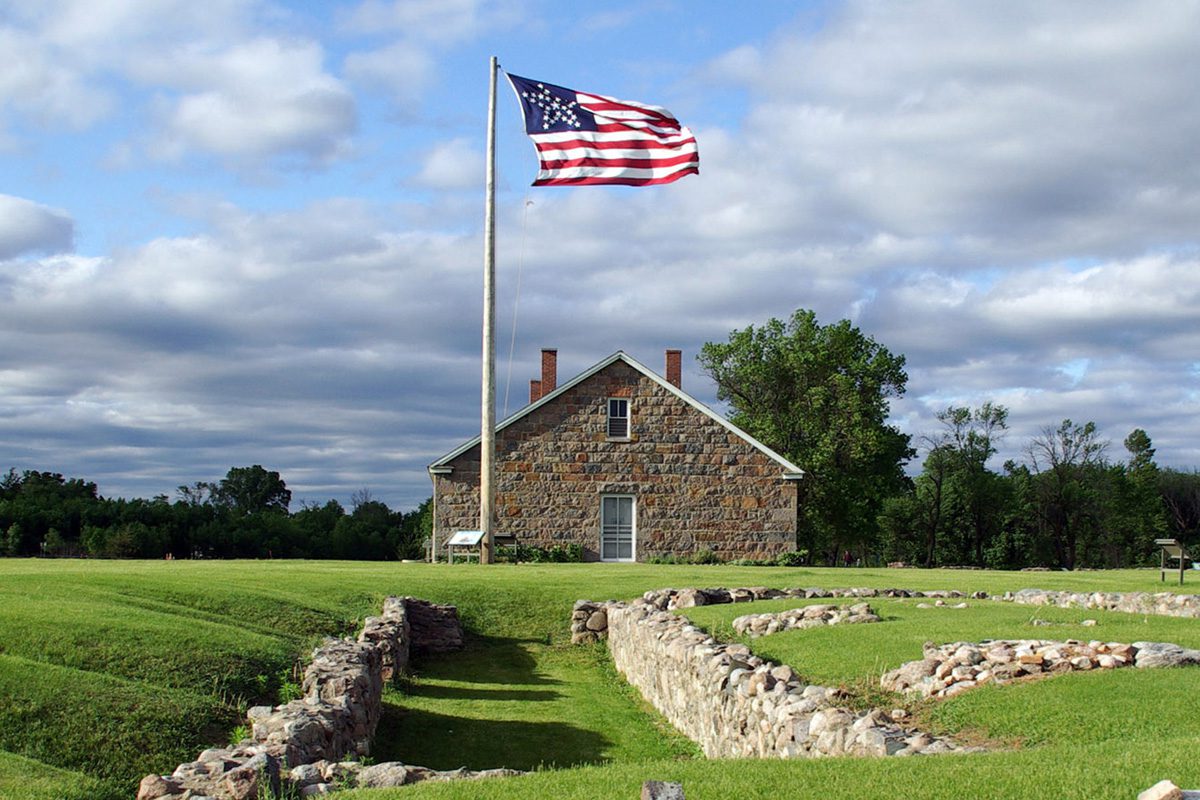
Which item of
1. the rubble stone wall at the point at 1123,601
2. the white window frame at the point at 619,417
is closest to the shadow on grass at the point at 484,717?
the rubble stone wall at the point at 1123,601

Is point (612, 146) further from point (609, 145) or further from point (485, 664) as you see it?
point (485, 664)

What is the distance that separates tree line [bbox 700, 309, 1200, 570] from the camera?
47.2 metres

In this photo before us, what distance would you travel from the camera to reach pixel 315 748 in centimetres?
858

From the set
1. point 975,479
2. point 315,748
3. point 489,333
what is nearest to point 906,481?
point 975,479

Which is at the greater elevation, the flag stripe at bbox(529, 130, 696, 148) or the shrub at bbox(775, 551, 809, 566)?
the flag stripe at bbox(529, 130, 696, 148)

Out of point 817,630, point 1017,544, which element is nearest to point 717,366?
point 1017,544

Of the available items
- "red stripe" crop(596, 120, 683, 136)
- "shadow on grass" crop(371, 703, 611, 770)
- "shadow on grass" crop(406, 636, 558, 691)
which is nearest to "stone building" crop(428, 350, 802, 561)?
"red stripe" crop(596, 120, 683, 136)

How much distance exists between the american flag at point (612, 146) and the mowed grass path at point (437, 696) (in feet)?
28.0

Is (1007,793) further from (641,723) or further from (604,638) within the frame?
(604,638)

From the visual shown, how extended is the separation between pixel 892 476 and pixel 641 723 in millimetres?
38171

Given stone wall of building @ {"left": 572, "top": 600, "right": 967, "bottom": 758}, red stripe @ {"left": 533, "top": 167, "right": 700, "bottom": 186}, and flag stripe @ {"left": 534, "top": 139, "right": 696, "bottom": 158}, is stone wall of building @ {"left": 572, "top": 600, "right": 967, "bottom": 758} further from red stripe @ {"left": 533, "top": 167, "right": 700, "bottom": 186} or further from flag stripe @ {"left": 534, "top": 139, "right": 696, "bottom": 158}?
flag stripe @ {"left": 534, "top": 139, "right": 696, "bottom": 158}

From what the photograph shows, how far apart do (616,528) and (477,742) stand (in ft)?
67.7

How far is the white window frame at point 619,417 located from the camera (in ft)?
109

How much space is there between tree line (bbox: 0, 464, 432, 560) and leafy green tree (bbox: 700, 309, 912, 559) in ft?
51.1
